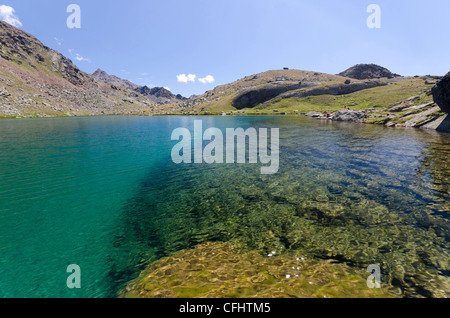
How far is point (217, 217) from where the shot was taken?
1412 cm

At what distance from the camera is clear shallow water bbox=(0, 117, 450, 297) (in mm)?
9383

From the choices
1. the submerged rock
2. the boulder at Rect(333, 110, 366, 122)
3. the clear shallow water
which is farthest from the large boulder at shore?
the submerged rock

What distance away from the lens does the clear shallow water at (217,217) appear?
938 centimetres

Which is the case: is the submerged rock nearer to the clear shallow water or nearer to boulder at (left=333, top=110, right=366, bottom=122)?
the clear shallow water

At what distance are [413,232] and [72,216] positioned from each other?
2342 cm

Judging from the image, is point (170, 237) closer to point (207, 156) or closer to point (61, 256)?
point (61, 256)

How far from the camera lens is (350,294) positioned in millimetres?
7738

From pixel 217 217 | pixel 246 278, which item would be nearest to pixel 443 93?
pixel 217 217

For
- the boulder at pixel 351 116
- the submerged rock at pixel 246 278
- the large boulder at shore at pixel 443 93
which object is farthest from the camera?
the boulder at pixel 351 116

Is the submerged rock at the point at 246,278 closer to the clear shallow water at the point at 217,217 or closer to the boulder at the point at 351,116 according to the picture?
the clear shallow water at the point at 217,217

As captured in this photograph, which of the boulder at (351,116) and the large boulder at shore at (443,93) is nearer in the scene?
the large boulder at shore at (443,93)

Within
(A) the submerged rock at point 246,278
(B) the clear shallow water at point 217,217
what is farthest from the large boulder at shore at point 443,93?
(A) the submerged rock at point 246,278

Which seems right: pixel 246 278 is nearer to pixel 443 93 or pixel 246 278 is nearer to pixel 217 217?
pixel 217 217
